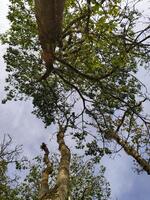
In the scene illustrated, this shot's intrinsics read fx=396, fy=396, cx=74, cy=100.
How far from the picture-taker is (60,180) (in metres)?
10.2

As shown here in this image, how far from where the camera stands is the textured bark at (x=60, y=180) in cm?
919

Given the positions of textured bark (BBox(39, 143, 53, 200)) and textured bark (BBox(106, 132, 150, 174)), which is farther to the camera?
textured bark (BBox(106, 132, 150, 174))

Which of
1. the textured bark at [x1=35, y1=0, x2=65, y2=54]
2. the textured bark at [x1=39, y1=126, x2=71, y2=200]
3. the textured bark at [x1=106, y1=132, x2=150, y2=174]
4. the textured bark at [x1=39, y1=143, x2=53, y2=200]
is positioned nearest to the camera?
the textured bark at [x1=35, y1=0, x2=65, y2=54]

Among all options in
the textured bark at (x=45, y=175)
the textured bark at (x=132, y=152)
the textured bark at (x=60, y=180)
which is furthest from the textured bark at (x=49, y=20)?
the textured bark at (x=132, y=152)

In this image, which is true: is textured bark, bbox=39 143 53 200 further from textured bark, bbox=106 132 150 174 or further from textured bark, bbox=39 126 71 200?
textured bark, bbox=106 132 150 174

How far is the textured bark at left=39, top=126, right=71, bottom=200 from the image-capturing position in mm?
9187

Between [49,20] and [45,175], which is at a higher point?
[45,175]

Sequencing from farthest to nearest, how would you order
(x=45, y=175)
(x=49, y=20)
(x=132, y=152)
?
(x=132, y=152) → (x=45, y=175) → (x=49, y=20)

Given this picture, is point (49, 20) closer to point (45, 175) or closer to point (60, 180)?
point (60, 180)

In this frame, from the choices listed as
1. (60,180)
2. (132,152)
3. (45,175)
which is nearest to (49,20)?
(60,180)

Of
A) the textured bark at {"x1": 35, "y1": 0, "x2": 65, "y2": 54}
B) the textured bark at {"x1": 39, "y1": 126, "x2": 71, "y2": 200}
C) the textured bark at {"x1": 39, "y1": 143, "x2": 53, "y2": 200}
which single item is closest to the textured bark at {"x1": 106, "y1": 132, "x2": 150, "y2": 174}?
the textured bark at {"x1": 39, "y1": 126, "x2": 71, "y2": 200}

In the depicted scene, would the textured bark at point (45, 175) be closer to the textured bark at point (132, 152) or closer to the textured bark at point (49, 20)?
the textured bark at point (132, 152)

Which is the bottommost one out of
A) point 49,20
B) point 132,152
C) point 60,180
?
point 60,180

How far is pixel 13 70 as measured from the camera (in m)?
16.3
